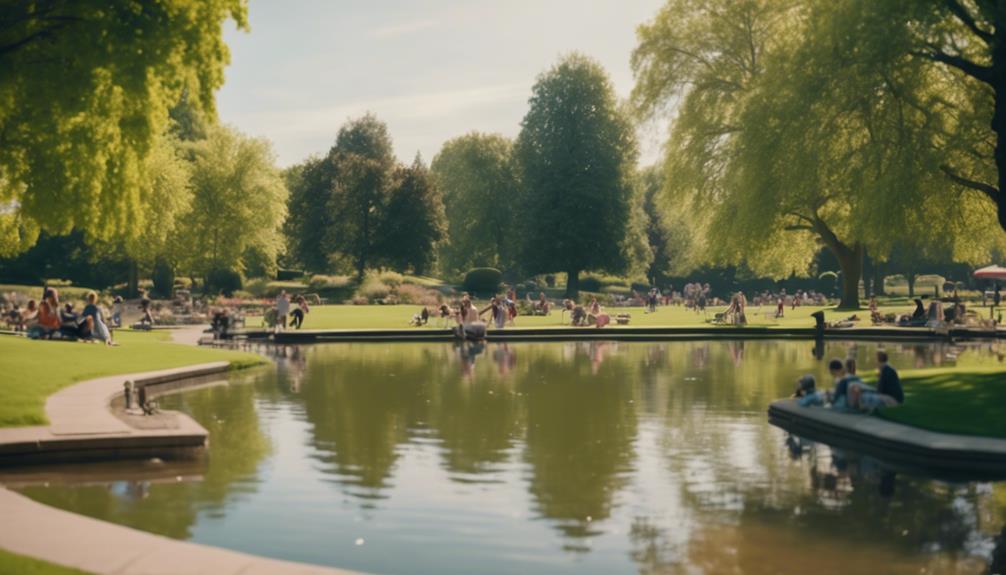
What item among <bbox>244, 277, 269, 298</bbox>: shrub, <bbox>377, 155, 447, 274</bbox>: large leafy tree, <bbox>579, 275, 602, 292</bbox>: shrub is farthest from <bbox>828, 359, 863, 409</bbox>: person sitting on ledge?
<bbox>579, 275, 602, 292</bbox>: shrub

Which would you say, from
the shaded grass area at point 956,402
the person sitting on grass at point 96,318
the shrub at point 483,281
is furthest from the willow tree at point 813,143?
the shrub at point 483,281

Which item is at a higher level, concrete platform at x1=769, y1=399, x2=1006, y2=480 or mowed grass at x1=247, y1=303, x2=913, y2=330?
mowed grass at x1=247, y1=303, x2=913, y2=330

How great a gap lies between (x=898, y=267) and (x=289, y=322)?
238 feet

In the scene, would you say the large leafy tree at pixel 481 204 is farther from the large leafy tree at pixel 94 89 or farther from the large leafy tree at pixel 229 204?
the large leafy tree at pixel 94 89

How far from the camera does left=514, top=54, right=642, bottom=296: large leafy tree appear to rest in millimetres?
83375

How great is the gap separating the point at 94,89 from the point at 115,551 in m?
13.4

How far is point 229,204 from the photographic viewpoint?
7400 cm

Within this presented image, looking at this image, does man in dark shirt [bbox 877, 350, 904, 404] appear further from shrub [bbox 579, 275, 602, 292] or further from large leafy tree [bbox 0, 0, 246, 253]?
shrub [bbox 579, 275, 602, 292]

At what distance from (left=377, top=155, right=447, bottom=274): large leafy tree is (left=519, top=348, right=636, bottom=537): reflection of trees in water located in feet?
212

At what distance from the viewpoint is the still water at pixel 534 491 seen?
10805 millimetres

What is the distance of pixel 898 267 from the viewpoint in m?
104

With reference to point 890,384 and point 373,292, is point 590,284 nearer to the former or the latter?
point 373,292

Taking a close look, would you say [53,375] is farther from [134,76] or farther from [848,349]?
[848,349]

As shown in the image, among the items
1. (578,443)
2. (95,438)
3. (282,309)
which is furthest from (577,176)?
(95,438)
